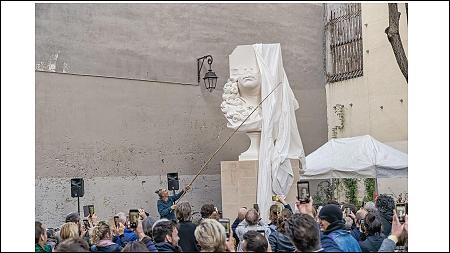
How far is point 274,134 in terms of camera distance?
855cm

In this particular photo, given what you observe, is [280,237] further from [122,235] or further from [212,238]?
[122,235]

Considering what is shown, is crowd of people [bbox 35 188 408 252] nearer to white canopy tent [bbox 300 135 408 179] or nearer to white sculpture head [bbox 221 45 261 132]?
white sculpture head [bbox 221 45 261 132]

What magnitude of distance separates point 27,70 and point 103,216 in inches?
227

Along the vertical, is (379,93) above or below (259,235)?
above

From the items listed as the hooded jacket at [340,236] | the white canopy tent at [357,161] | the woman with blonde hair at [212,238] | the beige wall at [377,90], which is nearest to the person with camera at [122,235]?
the woman with blonde hair at [212,238]

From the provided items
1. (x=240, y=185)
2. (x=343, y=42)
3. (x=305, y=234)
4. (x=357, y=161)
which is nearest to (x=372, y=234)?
(x=305, y=234)

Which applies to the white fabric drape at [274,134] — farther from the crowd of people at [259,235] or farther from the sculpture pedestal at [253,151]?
the crowd of people at [259,235]

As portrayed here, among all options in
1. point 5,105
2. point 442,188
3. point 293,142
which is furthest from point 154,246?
point 293,142

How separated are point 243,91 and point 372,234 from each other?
4.62 meters

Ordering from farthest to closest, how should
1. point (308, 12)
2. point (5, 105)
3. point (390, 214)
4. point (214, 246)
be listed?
point (308, 12) < point (390, 214) < point (5, 105) < point (214, 246)

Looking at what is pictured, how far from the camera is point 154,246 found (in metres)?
3.87

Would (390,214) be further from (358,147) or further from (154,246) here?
(358,147)

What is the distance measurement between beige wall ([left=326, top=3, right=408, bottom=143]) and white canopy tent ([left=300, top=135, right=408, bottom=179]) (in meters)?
1.19

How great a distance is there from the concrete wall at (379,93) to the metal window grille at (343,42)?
0.46 ft
